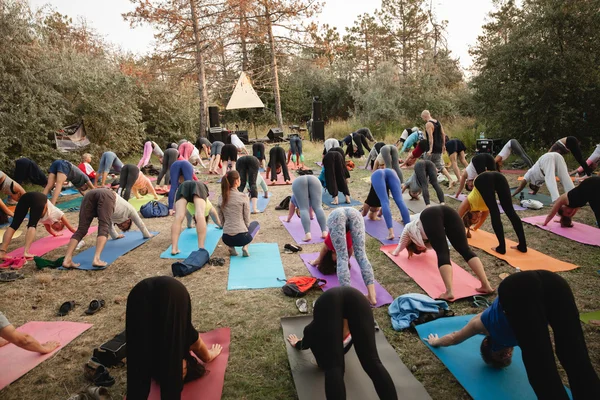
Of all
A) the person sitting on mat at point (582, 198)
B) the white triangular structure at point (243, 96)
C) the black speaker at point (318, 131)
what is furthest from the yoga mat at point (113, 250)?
the black speaker at point (318, 131)

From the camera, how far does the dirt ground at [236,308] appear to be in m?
2.97

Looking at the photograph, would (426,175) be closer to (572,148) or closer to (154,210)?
(572,148)

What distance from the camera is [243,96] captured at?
57.2 feet

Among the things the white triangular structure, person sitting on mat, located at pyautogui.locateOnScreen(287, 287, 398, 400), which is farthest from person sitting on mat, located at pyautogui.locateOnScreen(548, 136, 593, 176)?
the white triangular structure

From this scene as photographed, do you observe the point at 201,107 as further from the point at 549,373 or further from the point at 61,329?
the point at 549,373

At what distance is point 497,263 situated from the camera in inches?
193

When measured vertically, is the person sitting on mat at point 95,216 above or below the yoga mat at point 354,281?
above

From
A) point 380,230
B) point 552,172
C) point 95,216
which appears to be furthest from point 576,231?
point 95,216

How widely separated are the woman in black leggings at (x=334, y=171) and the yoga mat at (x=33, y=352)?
500cm

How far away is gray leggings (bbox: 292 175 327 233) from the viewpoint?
19.2ft

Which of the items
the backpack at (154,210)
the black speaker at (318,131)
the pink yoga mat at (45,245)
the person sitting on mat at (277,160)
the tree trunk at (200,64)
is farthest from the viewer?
the black speaker at (318,131)

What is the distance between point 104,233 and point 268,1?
1516cm

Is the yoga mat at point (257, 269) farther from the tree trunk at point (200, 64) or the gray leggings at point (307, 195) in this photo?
the tree trunk at point (200, 64)

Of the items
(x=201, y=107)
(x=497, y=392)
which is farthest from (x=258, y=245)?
(x=201, y=107)
